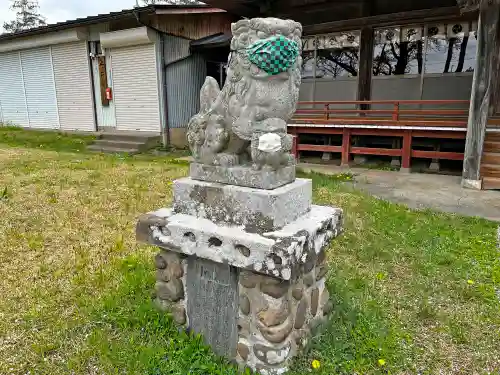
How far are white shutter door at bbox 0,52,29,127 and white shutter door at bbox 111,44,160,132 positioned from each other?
537 cm

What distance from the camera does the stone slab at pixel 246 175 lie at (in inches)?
86.4

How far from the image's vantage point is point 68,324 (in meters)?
2.67

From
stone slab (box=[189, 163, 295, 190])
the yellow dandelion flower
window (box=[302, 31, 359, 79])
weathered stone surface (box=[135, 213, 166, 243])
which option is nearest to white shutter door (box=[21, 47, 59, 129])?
window (box=[302, 31, 359, 79])

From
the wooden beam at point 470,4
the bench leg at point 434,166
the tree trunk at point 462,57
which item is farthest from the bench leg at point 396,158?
the wooden beam at point 470,4

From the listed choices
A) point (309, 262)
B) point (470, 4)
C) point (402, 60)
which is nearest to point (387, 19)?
point (402, 60)

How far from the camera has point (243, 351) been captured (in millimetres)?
2311

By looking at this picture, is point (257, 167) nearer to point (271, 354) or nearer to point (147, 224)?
point (147, 224)

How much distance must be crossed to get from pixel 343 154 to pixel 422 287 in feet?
20.4

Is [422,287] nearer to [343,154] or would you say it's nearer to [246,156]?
[246,156]

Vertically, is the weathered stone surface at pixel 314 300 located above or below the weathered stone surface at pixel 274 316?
below

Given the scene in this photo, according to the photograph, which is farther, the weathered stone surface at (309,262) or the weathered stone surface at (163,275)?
the weathered stone surface at (163,275)

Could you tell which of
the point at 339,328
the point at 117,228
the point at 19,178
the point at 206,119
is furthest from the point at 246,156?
the point at 19,178

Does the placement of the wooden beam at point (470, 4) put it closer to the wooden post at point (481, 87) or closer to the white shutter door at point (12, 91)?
the wooden post at point (481, 87)

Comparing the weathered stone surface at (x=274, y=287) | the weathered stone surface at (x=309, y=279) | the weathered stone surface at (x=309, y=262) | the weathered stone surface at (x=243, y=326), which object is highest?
the weathered stone surface at (x=309, y=262)
